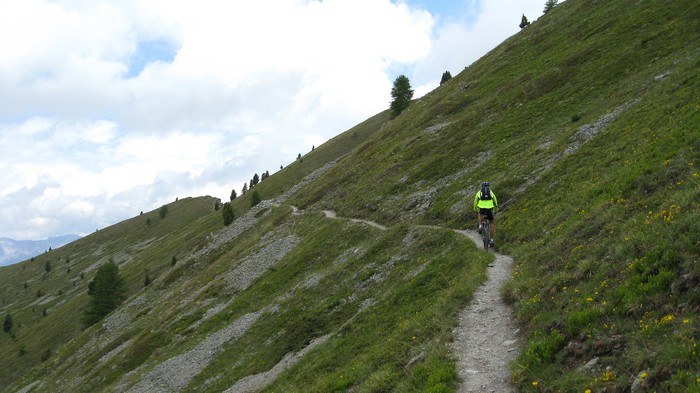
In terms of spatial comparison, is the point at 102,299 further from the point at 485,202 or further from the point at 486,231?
the point at 485,202

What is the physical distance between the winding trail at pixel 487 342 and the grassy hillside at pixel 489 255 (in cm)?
46

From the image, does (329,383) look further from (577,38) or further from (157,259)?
(157,259)

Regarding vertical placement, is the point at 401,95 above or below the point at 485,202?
above

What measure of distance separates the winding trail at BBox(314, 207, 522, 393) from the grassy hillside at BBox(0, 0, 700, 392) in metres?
0.46

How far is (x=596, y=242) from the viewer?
17.4 meters

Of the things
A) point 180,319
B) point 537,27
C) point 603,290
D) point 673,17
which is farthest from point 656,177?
point 537,27

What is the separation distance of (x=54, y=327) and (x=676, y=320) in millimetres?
150344

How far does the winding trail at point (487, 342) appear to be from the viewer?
12.8m

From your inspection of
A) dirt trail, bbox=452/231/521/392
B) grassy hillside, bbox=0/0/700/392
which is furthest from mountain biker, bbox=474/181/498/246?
dirt trail, bbox=452/231/521/392

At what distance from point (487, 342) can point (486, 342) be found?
0.11 feet

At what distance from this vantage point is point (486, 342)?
50.1 feet

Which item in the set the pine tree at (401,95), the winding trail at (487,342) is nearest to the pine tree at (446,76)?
the pine tree at (401,95)

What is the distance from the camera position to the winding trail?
505 inches

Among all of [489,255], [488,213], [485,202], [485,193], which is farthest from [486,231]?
[485,193]
